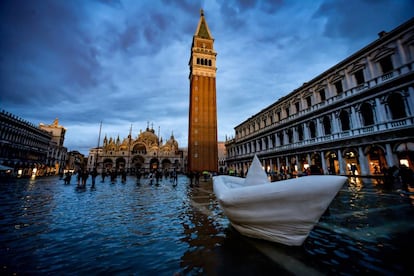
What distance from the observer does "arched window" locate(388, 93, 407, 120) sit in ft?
47.5

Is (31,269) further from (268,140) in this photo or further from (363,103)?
(268,140)

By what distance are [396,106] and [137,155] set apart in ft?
226

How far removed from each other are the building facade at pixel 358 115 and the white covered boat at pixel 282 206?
1636cm

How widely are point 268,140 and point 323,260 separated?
30.0 m

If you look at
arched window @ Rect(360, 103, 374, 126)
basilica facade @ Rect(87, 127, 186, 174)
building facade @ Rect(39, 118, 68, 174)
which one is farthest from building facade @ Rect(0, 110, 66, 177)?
arched window @ Rect(360, 103, 374, 126)

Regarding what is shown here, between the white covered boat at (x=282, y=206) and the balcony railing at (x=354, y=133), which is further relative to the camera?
the balcony railing at (x=354, y=133)

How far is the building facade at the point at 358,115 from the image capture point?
14266 mm

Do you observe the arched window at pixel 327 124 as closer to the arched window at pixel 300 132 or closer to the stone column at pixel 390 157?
the arched window at pixel 300 132

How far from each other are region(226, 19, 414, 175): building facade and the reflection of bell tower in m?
20.2

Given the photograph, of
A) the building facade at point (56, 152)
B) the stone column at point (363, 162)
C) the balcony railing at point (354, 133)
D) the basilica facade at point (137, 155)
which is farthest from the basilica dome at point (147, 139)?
the stone column at point (363, 162)

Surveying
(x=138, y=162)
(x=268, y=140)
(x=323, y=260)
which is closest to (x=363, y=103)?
(x=268, y=140)

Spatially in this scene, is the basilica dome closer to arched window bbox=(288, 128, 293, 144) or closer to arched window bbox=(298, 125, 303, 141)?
arched window bbox=(288, 128, 293, 144)

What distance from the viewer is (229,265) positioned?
252 cm

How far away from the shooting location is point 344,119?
1902 centimetres
